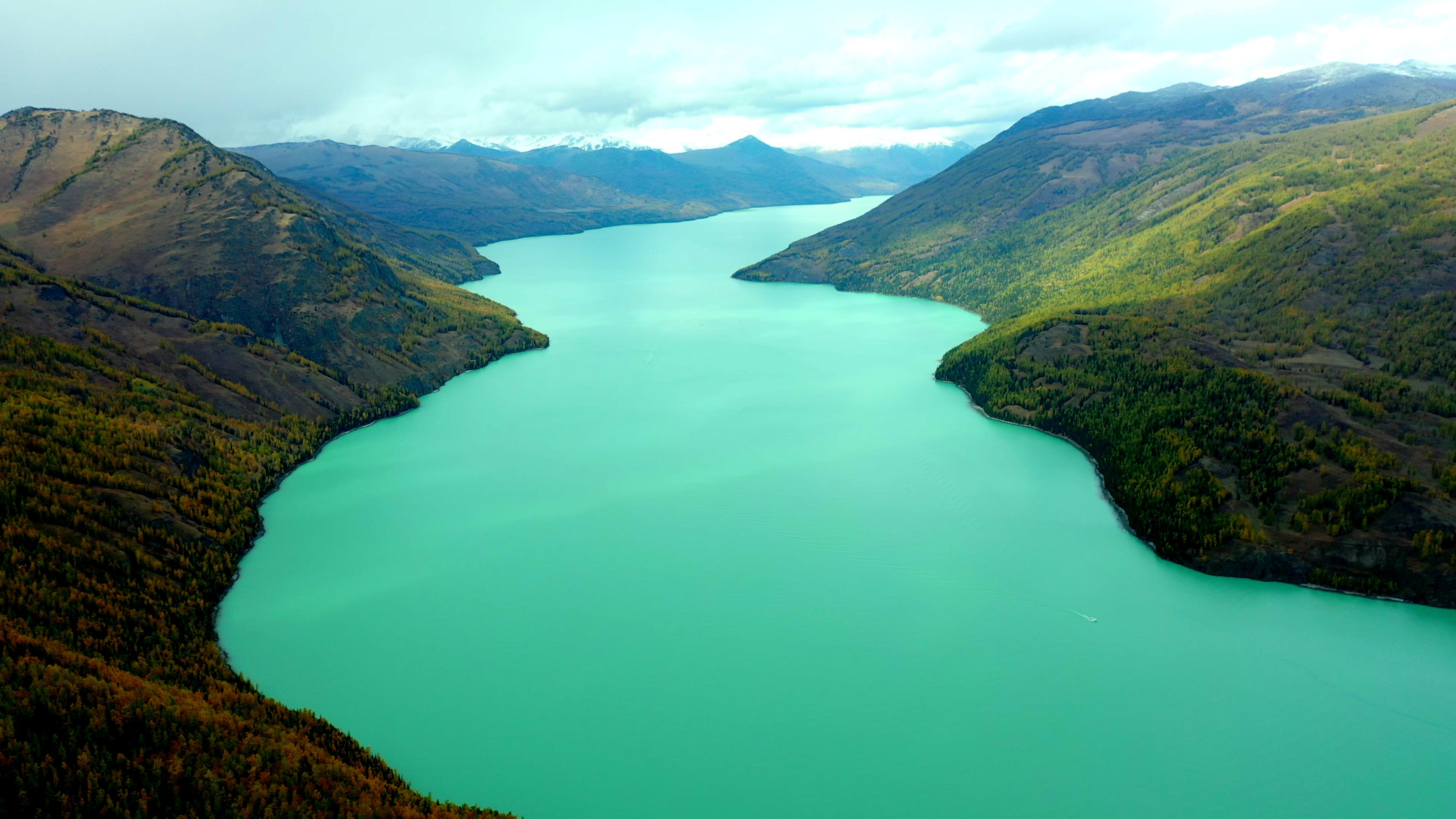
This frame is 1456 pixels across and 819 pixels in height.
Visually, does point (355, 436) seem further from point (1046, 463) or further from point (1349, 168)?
point (1349, 168)

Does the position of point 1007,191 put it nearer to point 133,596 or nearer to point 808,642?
point 808,642

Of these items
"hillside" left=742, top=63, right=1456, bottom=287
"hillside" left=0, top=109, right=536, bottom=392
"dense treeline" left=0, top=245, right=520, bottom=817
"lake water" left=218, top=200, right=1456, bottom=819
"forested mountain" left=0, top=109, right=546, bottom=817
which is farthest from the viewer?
"hillside" left=742, top=63, right=1456, bottom=287

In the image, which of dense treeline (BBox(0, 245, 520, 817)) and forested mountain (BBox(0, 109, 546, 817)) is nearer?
dense treeline (BBox(0, 245, 520, 817))

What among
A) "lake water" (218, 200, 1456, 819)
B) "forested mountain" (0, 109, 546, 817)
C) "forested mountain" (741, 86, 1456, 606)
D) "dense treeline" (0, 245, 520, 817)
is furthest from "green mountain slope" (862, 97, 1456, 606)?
"forested mountain" (0, 109, 546, 817)

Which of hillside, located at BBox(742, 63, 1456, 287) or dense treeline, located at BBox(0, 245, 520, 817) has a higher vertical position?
hillside, located at BBox(742, 63, 1456, 287)

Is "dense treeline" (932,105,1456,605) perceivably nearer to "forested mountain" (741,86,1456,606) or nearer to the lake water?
"forested mountain" (741,86,1456,606)

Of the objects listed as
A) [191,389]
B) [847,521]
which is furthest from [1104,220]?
[191,389]

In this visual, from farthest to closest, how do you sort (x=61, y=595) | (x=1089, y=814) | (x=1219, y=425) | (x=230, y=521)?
(x=1219, y=425) < (x=230, y=521) < (x=61, y=595) < (x=1089, y=814)
